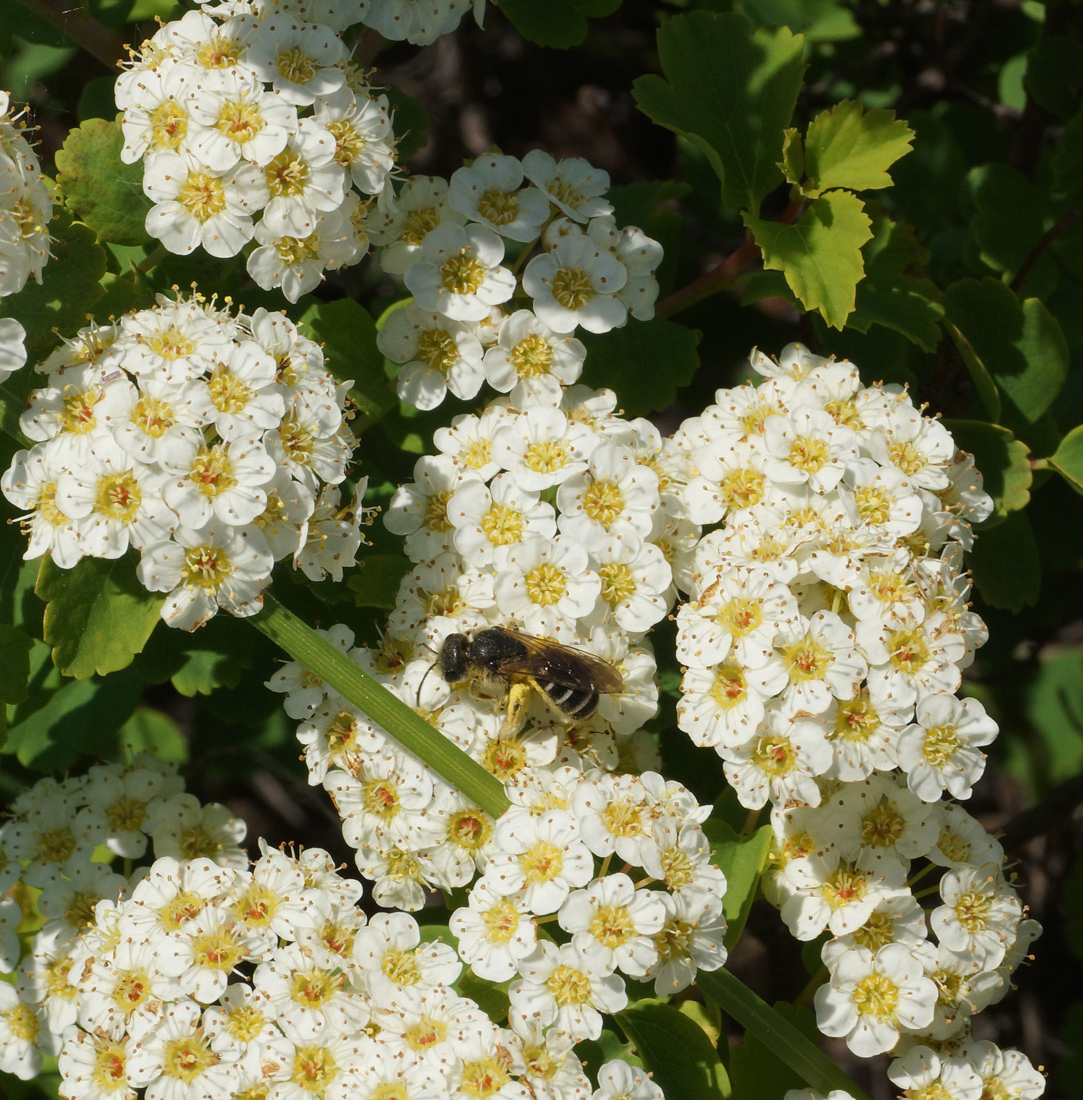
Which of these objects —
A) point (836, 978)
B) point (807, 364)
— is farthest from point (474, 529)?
point (836, 978)

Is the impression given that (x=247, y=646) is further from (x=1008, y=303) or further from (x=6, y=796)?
(x=1008, y=303)

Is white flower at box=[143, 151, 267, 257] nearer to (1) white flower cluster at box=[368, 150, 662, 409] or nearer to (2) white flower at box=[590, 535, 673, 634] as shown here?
(1) white flower cluster at box=[368, 150, 662, 409]

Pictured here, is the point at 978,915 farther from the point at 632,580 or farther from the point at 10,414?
the point at 10,414

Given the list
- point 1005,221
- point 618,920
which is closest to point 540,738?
point 618,920

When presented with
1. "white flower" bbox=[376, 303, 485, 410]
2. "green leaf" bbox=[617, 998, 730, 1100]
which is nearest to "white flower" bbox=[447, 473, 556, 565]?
"white flower" bbox=[376, 303, 485, 410]

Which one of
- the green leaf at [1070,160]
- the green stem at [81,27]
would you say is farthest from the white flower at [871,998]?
the green stem at [81,27]

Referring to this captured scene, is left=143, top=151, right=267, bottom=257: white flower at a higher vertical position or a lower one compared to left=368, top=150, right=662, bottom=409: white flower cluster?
higher

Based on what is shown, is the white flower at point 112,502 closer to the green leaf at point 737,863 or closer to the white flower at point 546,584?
the white flower at point 546,584
